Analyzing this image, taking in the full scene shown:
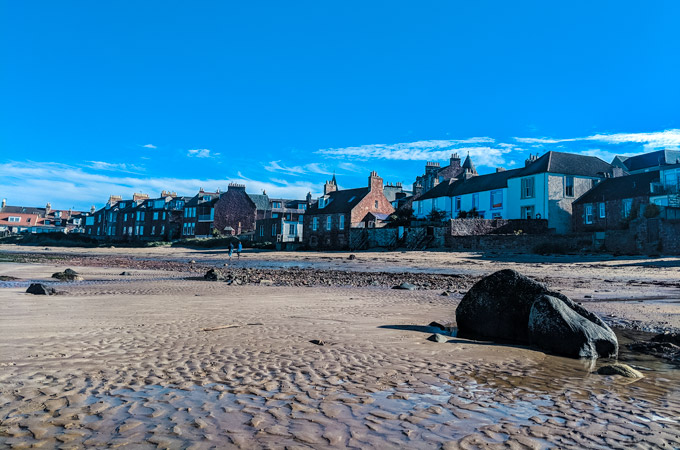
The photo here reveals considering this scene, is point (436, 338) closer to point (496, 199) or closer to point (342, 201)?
point (496, 199)

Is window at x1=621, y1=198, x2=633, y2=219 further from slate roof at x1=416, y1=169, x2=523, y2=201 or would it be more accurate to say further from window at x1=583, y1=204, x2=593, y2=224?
slate roof at x1=416, y1=169, x2=523, y2=201

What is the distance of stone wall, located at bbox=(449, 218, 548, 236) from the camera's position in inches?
1537

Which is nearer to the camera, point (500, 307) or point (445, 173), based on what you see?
point (500, 307)

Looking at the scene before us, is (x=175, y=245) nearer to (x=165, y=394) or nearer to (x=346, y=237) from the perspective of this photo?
(x=346, y=237)

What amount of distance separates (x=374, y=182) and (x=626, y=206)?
92.0 ft

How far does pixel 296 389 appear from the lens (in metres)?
4.08

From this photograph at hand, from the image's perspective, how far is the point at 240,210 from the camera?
243 ft

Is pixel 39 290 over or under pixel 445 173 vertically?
under

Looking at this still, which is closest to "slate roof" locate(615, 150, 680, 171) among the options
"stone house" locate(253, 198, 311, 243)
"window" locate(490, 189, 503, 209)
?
"window" locate(490, 189, 503, 209)

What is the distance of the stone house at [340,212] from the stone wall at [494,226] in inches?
623

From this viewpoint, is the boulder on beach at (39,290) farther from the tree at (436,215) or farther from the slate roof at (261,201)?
the slate roof at (261,201)

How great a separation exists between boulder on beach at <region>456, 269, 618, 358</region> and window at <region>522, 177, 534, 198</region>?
4040cm

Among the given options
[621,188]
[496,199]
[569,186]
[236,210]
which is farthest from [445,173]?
[236,210]

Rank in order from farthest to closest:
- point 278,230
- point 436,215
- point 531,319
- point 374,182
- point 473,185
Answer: point 278,230 < point 374,182 < point 473,185 < point 436,215 < point 531,319
